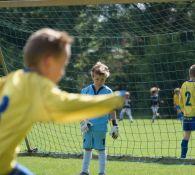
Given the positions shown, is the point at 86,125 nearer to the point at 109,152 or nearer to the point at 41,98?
the point at 109,152

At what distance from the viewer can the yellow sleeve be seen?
141 inches

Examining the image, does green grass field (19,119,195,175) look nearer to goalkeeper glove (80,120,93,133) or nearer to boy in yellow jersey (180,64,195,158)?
boy in yellow jersey (180,64,195,158)

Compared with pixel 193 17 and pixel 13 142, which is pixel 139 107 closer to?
pixel 193 17

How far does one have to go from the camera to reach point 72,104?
3666 millimetres

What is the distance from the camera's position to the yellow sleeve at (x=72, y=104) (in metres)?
3.59

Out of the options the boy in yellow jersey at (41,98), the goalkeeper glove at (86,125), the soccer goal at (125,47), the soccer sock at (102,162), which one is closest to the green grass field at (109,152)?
the soccer goal at (125,47)

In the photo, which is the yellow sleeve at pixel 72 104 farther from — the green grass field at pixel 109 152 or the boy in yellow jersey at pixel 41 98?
the green grass field at pixel 109 152

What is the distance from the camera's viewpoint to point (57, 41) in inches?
147

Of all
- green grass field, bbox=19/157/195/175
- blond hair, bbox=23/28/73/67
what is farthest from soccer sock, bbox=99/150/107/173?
blond hair, bbox=23/28/73/67

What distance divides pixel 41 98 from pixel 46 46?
0.33 meters

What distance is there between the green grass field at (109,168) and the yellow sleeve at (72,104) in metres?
5.12

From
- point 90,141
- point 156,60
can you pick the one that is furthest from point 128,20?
point 90,141

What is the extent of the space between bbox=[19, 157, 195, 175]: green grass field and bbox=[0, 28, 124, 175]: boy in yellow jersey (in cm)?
507

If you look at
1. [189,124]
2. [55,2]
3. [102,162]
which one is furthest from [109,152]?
[55,2]
